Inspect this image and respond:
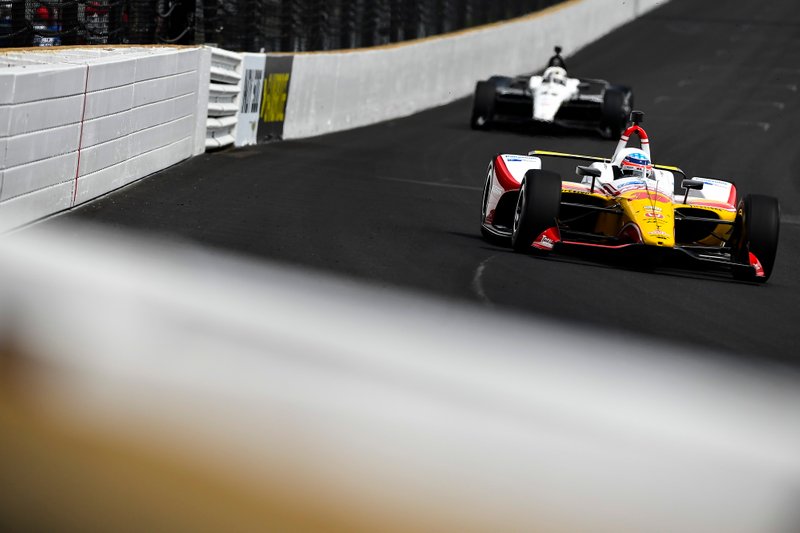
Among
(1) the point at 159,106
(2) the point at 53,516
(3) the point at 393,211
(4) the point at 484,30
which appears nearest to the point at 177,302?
(2) the point at 53,516

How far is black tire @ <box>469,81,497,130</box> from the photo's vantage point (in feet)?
72.9

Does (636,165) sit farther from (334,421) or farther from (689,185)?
(334,421)

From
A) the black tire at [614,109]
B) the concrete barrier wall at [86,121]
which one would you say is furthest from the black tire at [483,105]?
the concrete barrier wall at [86,121]

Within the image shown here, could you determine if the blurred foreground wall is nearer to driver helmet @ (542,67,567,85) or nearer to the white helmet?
the white helmet

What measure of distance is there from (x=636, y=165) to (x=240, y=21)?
371 inches

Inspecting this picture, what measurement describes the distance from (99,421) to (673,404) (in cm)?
118

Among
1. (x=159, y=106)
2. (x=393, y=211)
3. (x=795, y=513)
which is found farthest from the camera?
(x=159, y=106)

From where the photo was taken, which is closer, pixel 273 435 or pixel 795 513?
pixel 795 513

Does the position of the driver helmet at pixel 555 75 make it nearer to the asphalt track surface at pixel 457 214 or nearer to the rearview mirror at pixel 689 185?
the asphalt track surface at pixel 457 214

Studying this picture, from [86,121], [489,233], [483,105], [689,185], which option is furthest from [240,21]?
[689,185]

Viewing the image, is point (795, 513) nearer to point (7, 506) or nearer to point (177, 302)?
point (177, 302)


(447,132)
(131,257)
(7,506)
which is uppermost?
(131,257)

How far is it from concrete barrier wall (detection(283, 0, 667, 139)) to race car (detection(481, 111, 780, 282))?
362 inches

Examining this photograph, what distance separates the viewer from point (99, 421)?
261 cm
